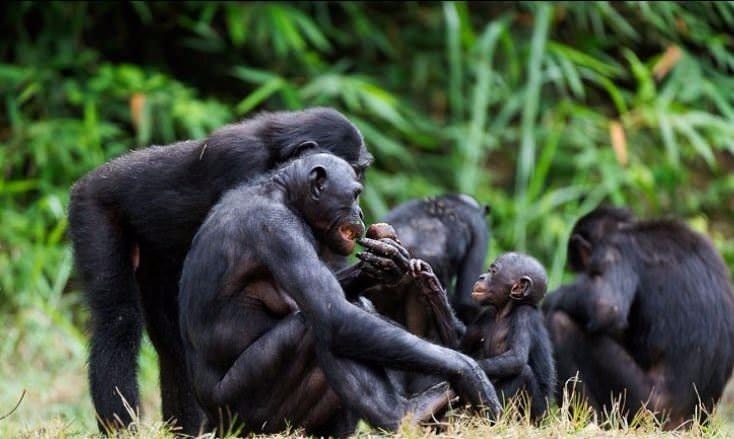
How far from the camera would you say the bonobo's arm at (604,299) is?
7672 mm

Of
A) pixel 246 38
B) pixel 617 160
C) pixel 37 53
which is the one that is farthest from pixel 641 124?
pixel 37 53

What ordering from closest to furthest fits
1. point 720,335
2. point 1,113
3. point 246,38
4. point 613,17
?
1. point 720,335
2. point 613,17
3. point 1,113
4. point 246,38

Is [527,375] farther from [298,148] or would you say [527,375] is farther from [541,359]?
[298,148]

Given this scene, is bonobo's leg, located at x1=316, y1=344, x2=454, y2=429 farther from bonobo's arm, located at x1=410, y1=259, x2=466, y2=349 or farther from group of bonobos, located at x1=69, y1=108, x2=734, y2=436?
bonobo's arm, located at x1=410, y1=259, x2=466, y2=349

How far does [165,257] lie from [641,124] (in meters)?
6.44

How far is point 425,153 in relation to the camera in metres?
12.9

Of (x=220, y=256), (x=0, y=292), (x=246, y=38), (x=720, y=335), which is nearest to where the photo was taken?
(x=220, y=256)

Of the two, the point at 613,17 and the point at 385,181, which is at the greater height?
the point at 613,17

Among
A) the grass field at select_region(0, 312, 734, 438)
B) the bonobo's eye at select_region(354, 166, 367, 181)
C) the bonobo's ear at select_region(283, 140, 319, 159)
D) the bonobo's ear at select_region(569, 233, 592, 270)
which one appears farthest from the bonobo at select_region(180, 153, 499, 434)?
the bonobo's ear at select_region(569, 233, 592, 270)

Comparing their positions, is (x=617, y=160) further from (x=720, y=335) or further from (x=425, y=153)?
(x=720, y=335)

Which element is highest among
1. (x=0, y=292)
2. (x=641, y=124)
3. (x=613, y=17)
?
(x=613, y=17)

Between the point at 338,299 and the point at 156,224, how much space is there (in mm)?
1832

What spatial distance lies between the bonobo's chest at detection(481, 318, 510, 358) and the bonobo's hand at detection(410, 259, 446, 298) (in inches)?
16.0

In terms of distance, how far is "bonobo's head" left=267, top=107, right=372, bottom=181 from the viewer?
6703 mm
